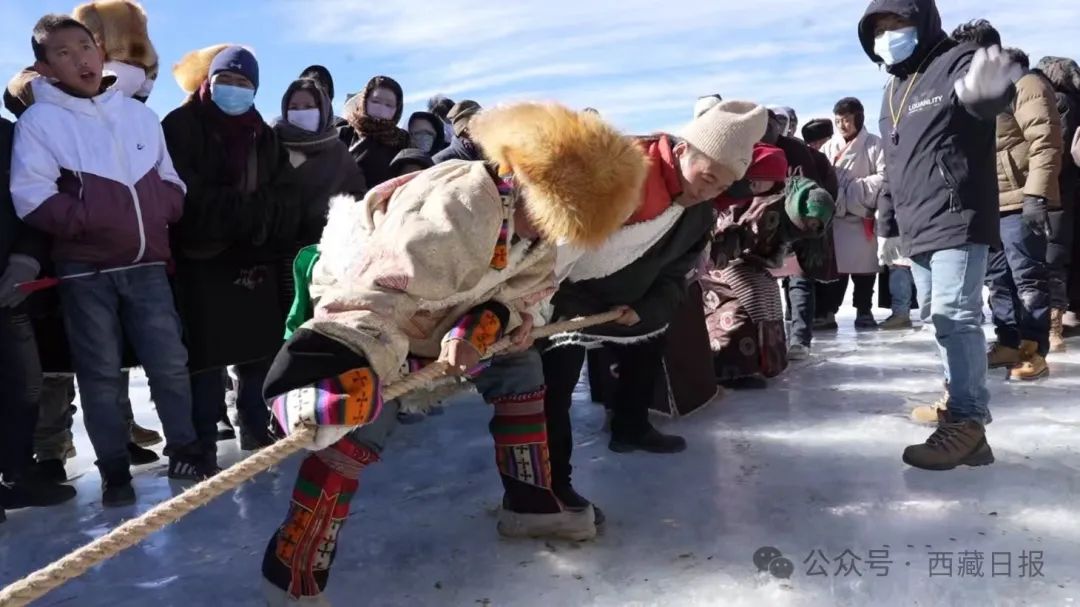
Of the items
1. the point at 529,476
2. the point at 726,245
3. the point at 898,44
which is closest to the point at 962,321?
the point at 898,44

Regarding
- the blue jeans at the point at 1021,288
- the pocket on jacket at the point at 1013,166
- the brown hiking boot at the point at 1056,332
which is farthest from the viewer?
the brown hiking boot at the point at 1056,332

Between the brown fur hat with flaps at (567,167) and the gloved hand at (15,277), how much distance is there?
1.55 metres

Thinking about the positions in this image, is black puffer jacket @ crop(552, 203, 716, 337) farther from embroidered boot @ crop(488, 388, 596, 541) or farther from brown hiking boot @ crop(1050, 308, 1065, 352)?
brown hiking boot @ crop(1050, 308, 1065, 352)

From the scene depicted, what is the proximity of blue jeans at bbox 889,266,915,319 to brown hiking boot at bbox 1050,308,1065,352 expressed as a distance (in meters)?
1.22

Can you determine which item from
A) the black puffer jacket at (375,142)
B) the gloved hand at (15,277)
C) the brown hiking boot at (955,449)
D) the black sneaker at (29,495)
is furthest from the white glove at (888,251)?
the black sneaker at (29,495)

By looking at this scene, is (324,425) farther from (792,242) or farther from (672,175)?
(792,242)

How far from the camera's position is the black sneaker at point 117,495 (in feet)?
8.86

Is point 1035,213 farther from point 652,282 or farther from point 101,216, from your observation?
point 101,216

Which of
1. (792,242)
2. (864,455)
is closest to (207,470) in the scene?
(864,455)

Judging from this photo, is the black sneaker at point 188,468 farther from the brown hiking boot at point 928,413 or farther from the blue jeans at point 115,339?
the brown hiking boot at point 928,413

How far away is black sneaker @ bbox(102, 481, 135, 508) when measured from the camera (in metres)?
2.70

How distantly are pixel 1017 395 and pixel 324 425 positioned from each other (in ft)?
10.6

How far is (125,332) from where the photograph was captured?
9.29 feet

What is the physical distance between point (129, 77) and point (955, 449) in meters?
3.26
